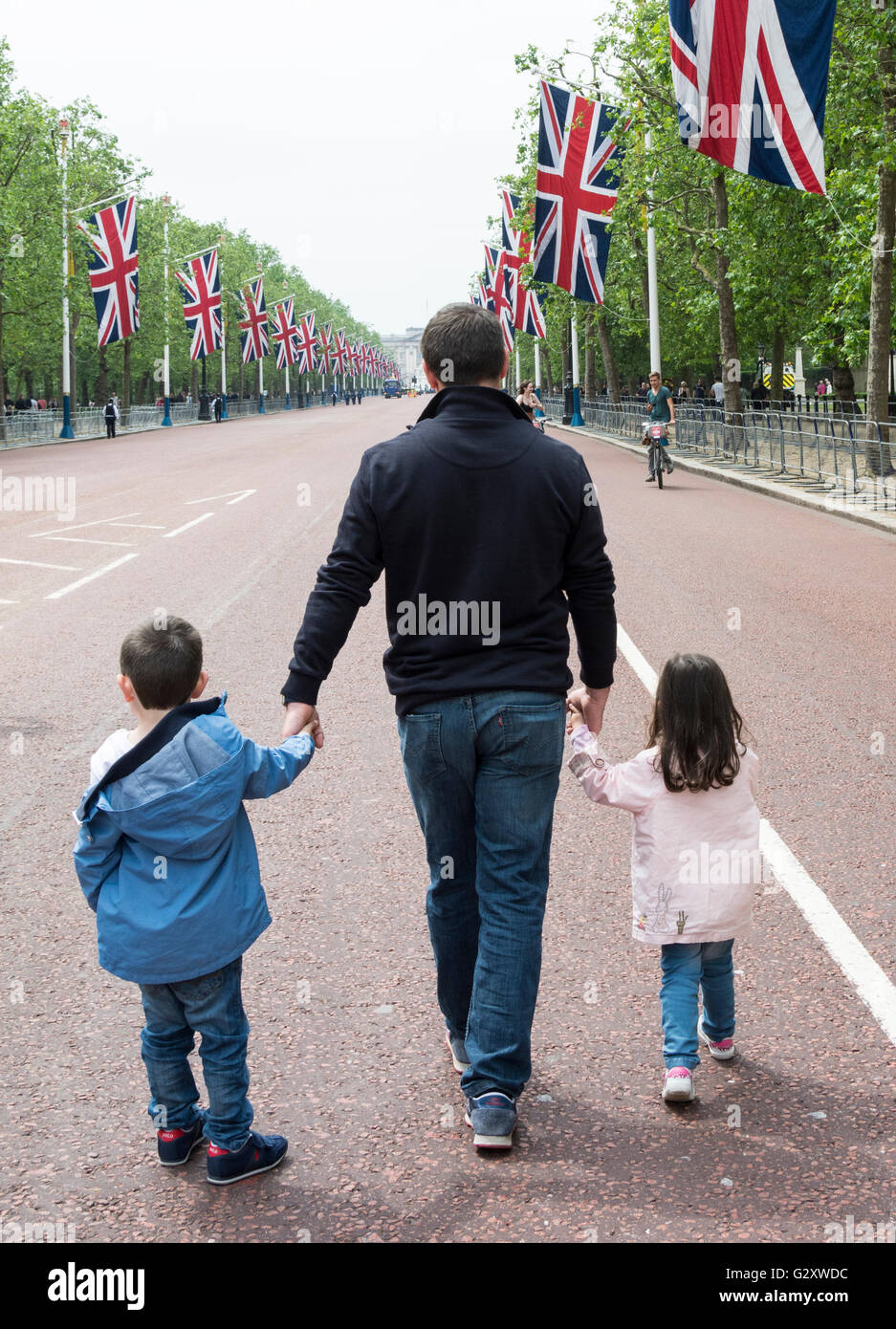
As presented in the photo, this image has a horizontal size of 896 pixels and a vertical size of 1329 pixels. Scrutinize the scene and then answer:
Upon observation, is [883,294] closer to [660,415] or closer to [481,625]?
[660,415]

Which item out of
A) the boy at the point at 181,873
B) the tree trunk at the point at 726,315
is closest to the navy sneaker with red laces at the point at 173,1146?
the boy at the point at 181,873

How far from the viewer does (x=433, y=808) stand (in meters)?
3.64

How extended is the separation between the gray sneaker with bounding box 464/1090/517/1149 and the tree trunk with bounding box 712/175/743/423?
103ft

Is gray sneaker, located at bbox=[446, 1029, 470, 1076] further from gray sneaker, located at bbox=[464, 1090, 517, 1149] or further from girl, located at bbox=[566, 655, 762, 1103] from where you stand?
girl, located at bbox=[566, 655, 762, 1103]

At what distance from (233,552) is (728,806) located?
44.1ft

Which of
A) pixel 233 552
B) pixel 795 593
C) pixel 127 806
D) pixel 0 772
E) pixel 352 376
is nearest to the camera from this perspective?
pixel 127 806

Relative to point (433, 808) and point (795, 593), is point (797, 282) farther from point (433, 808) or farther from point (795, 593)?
point (433, 808)

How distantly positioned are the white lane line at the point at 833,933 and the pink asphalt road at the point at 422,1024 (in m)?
0.05

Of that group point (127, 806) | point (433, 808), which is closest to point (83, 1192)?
point (127, 806)

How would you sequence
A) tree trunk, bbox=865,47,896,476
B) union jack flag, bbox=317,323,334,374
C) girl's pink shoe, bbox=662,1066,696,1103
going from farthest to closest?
union jack flag, bbox=317,323,334,374 < tree trunk, bbox=865,47,896,476 < girl's pink shoe, bbox=662,1066,696,1103

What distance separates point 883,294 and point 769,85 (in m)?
8.64

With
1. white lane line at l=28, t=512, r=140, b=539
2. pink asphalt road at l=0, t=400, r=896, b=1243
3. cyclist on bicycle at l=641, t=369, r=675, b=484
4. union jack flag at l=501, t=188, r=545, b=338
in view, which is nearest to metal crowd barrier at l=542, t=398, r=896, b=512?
cyclist on bicycle at l=641, t=369, r=675, b=484

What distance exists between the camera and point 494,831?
11.7 feet

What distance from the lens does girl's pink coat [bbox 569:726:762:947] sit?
152 inches
